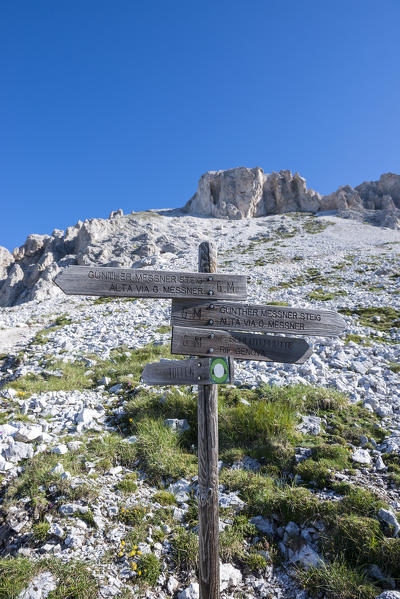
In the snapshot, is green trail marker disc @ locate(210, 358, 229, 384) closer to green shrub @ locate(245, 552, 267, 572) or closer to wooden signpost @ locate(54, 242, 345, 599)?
wooden signpost @ locate(54, 242, 345, 599)

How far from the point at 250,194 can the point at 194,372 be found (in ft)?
355

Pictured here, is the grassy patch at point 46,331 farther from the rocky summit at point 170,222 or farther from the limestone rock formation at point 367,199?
the limestone rock formation at point 367,199

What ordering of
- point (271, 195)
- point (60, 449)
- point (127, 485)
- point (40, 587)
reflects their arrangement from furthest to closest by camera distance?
point (271, 195), point (60, 449), point (127, 485), point (40, 587)

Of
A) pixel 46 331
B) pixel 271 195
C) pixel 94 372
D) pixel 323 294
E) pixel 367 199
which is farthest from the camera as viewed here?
pixel 271 195

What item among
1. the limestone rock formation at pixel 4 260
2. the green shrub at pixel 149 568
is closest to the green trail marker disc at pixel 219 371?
the green shrub at pixel 149 568

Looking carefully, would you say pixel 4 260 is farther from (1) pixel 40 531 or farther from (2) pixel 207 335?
(2) pixel 207 335

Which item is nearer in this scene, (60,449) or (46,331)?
(60,449)

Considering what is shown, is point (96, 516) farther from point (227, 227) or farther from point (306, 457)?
point (227, 227)

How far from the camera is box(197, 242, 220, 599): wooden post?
11.6 ft

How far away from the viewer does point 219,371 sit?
3.66 metres

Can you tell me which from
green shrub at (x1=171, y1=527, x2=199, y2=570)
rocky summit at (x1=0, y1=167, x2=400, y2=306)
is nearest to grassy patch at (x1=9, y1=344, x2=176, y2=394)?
green shrub at (x1=171, y1=527, x2=199, y2=570)

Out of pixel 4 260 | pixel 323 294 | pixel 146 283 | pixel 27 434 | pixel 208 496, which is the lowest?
pixel 27 434

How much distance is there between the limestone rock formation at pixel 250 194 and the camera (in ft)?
337

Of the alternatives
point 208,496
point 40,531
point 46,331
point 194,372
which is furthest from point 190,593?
point 46,331
